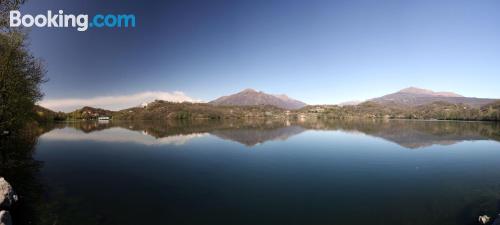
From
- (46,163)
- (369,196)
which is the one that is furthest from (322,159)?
(46,163)

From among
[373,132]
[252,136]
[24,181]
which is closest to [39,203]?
[24,181]

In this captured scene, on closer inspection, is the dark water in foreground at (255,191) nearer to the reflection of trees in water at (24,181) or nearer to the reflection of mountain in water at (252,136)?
the reflection of trees in water at (24,181)

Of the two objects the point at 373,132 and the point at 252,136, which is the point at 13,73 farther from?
the point at 373,132

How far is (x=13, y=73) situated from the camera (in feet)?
123

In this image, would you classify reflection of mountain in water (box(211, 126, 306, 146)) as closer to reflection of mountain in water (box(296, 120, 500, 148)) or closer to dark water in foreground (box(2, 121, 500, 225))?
dark water in foreground (box(2, 121, 500, 225))

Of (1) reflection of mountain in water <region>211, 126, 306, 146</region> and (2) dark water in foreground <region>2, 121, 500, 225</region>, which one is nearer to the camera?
(2) dark water in foreground <region>2, 121, 500, 225</region>

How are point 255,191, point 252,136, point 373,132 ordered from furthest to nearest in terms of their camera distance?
point 373,132 → point 252,136 → point 255,191

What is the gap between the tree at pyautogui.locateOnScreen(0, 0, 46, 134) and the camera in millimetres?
34750

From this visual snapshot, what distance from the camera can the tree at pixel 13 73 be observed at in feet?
114

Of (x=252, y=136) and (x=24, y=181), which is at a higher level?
(x=252, y=136)

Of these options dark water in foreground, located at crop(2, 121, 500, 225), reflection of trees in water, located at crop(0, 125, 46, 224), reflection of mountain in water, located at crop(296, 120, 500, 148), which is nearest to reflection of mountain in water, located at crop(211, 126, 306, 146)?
dark water in foreground, located at crop(2, 121, 500, 225)

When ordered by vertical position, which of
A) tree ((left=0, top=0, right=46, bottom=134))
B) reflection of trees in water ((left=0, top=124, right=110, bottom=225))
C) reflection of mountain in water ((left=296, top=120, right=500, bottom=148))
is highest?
tree ((left=0, top=0, right=46, bottom=134))

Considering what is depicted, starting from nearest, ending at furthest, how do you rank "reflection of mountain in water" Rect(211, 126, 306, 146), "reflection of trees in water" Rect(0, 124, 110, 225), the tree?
"reflection of trees in water" Rect(0, 124, 110, 225)
the tree
"reflection of mountain in water" Rect(211, 126, 306, 146)

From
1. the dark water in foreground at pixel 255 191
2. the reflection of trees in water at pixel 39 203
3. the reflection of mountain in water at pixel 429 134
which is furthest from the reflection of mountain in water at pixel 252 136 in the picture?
the reflection of trees in water at pixel 39 203
